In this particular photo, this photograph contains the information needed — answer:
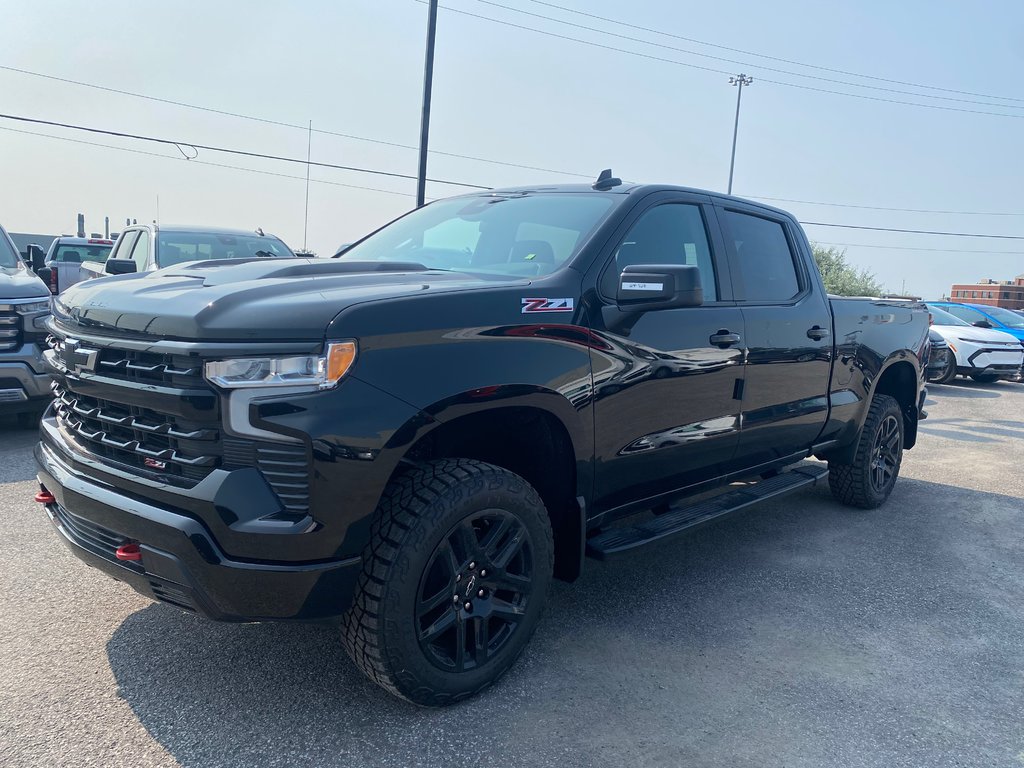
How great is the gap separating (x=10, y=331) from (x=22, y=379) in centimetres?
38

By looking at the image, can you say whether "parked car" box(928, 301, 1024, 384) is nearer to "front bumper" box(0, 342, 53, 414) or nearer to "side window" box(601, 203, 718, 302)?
"side window" box(601, 203, 718, 302)

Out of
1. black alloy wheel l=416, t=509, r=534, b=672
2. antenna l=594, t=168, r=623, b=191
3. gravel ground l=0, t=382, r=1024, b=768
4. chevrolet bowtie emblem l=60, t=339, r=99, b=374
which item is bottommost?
gravel ground l=0, t=382, r=1024, b=768

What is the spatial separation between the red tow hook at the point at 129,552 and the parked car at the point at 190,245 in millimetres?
6028

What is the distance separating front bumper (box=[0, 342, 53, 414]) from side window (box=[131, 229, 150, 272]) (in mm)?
2476

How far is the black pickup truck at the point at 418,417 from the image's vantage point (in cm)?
232

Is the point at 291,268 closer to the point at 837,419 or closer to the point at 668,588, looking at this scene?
the point at 668,588

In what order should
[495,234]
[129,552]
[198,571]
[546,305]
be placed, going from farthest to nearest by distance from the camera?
[495,234] < [546,305] < [129,552] < [198,571]

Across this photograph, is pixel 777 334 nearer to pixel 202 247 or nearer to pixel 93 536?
pixel 93 536

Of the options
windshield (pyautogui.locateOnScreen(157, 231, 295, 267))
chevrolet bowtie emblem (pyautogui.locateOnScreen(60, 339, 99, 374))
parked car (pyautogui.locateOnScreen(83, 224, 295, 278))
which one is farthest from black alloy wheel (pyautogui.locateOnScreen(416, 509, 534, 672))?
windshield (pyautogui.locateOnScreen(157, 231, 295, 267))

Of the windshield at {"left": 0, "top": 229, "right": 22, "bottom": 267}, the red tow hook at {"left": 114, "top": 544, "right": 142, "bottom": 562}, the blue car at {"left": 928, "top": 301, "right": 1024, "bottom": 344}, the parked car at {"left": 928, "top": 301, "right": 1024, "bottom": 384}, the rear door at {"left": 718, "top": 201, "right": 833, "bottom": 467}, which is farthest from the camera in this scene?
the blue car at {"left": 928, "top": 301, "right": 1024, "bottom": 344}

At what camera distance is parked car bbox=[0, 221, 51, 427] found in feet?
19.9

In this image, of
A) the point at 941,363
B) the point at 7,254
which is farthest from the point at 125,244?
the point at 941,363

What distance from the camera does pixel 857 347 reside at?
5113 millimetres

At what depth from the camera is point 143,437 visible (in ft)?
8.18
